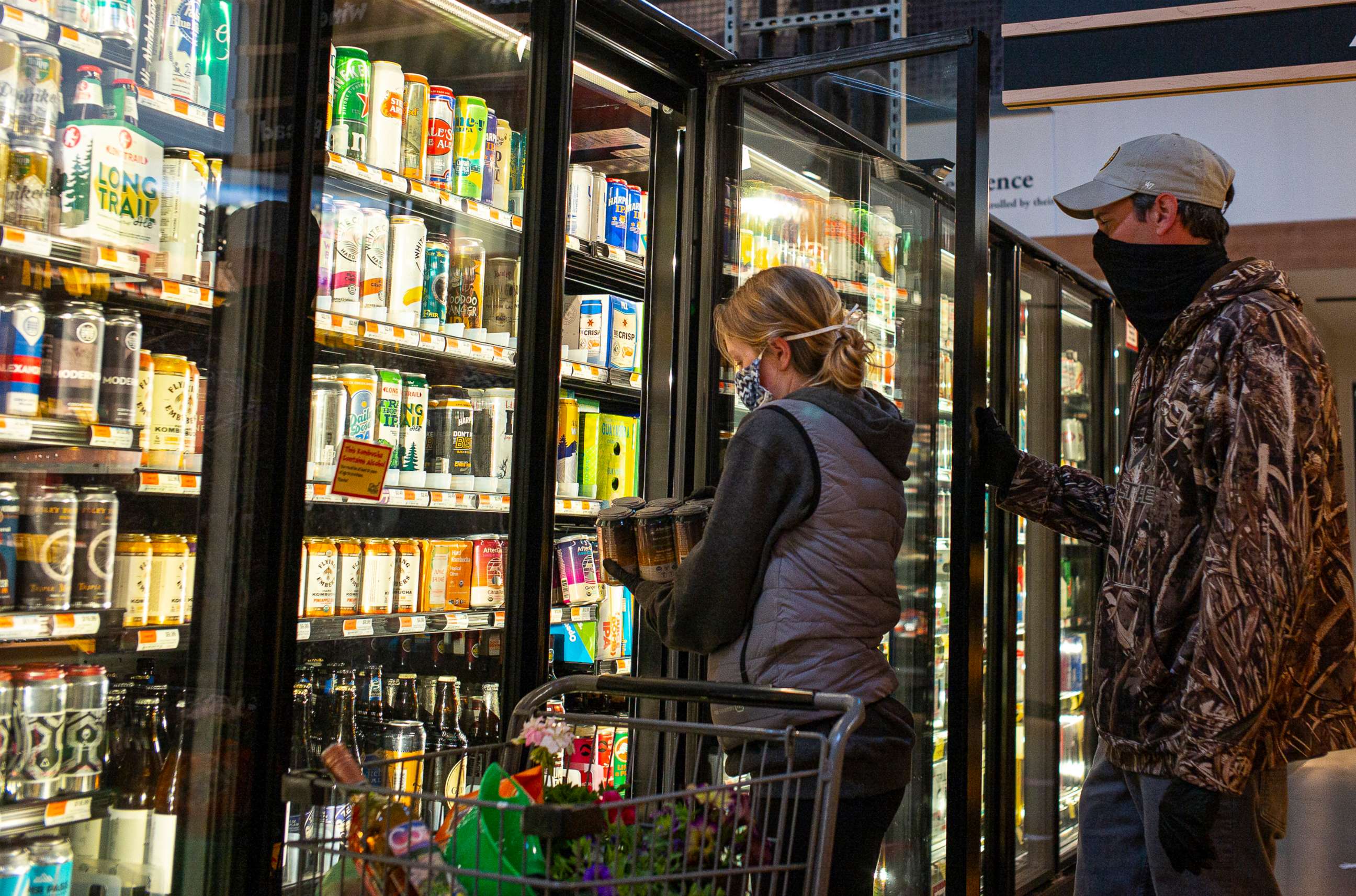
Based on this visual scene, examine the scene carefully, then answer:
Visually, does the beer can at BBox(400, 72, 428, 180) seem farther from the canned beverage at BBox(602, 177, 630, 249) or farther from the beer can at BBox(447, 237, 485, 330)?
the canned beverage at BBox(602, 177, 630, 249)

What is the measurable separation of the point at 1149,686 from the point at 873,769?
476 millimetres

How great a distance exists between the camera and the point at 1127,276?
2.20m

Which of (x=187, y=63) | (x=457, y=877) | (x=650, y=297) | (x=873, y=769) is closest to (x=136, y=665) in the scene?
(x=457, y=877)

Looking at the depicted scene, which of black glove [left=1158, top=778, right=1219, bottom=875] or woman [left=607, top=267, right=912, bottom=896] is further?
woman [left=607, top=267, right=912, bottom=896]

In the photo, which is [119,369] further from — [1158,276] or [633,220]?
[1158,276]

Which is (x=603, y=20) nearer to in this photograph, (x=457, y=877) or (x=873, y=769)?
(x=873, y=769)

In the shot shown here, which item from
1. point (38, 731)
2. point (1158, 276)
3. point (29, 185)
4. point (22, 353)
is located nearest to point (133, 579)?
point (38, 731)

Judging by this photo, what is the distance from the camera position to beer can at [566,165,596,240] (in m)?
3.03

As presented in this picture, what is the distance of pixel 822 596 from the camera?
2035 millimetres

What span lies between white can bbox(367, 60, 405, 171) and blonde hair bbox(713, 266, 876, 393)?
802 mm

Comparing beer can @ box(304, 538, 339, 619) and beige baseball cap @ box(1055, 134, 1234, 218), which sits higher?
beige baseball cap @ box(1055, 134, 1234, 218)

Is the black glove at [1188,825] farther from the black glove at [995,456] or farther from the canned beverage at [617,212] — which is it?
the canned beverage at [617,212]

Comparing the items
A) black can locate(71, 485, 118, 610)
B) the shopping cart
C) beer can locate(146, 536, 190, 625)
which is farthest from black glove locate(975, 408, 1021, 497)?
black can locate(71, 485, 118, 610)

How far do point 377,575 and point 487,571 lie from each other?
31 cm
